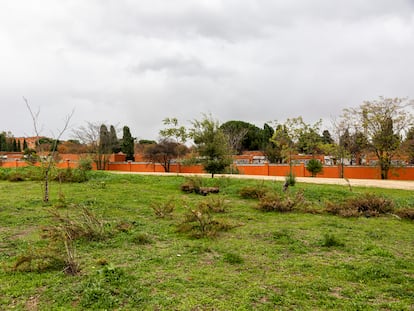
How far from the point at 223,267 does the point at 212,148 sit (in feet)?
45.4

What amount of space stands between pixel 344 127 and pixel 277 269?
2518 cm

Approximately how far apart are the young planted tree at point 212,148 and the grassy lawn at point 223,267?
991 centimetres

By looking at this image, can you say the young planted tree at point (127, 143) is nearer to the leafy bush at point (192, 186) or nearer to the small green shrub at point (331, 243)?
the leafy bush at point (192, 186)

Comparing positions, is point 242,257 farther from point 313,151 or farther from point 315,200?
point 313,151

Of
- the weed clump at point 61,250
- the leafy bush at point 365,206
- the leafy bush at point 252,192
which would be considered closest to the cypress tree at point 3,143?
the leafy bush at point 252,192

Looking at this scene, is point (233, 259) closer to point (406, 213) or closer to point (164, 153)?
point (406, 213)

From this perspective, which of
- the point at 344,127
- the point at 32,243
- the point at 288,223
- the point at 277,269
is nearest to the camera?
the point at 277,269

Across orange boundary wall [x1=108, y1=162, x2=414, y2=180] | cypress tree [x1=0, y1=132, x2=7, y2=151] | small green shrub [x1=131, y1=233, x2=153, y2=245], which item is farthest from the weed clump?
cypress tree [x1=0, y1=132, x2=7, y2=151]

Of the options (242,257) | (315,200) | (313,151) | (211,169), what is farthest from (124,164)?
(242,257)

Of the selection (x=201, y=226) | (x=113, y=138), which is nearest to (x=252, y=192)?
(x=201, y=226)

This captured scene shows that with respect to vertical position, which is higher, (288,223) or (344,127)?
(344,127)

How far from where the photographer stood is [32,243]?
5.70m

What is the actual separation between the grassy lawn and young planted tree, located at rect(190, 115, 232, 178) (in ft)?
32.5

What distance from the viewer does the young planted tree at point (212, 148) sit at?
18.2 m
